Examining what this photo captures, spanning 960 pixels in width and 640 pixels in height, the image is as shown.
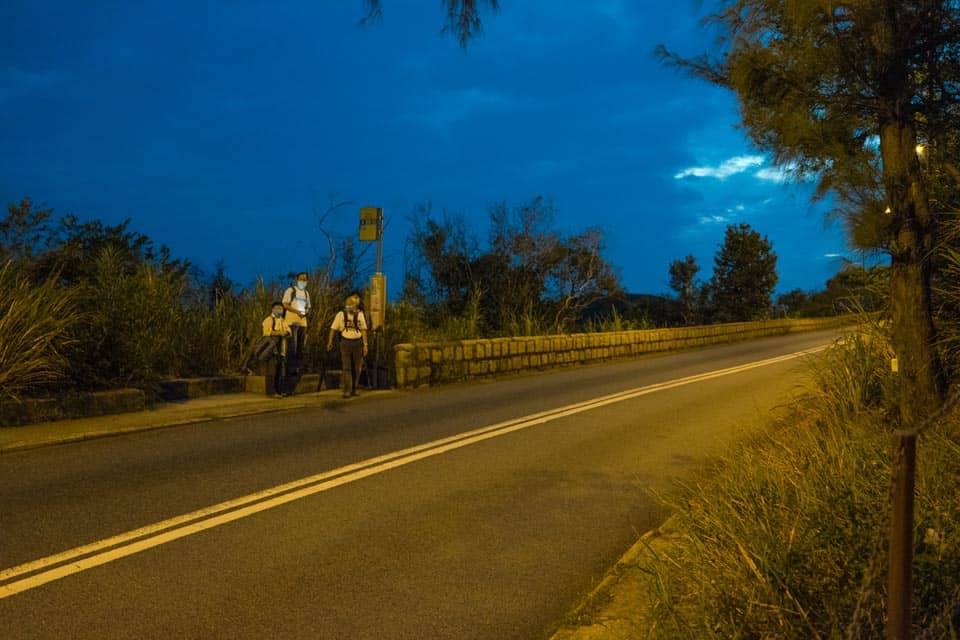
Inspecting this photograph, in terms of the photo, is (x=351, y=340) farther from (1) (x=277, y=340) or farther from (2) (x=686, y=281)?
(2) (x=686, y=281)

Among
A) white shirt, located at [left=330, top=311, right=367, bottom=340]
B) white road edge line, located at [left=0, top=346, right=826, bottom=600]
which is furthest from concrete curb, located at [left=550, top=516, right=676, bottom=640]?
white shirt, located at [left=330, top=311, right=367, bottom=340]

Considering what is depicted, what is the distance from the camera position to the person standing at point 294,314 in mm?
13195

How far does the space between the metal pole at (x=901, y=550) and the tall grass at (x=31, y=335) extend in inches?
370

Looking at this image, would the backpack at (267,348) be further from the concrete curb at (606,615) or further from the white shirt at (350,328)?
the concrete curb at (606,615)

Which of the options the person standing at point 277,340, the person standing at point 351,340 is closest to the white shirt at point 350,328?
the person standing at point 351,340

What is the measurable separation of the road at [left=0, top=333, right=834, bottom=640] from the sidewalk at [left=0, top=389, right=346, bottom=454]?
0.29 meters

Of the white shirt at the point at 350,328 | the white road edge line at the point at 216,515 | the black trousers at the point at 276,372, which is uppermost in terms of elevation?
the white shirt at the point at 350,328

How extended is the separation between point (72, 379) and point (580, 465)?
6.73m

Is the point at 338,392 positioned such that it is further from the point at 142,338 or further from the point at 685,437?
the point at 685,437

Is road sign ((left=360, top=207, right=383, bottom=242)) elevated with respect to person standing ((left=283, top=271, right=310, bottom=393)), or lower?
elevated

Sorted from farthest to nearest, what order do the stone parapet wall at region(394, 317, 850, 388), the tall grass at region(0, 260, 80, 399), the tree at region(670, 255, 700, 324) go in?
the tree at region(670, 255, 700, 324) → the stone parapet wall at region(394, 317, 850, 388) → the tall grass at region(0, 260, 80, 399)

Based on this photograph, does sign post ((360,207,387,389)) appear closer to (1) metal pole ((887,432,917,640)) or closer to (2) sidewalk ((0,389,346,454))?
(2) sidewalk ((0,389,346,454))

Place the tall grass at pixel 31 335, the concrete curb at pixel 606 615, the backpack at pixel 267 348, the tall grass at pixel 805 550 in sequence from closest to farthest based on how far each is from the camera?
the tall grass at pixel 805 550 < the concrete curb at pixel 606 615 < the tall grass at pixel 31 335 < the backpack at pixel 267 348

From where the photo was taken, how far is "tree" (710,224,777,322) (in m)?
37.4
